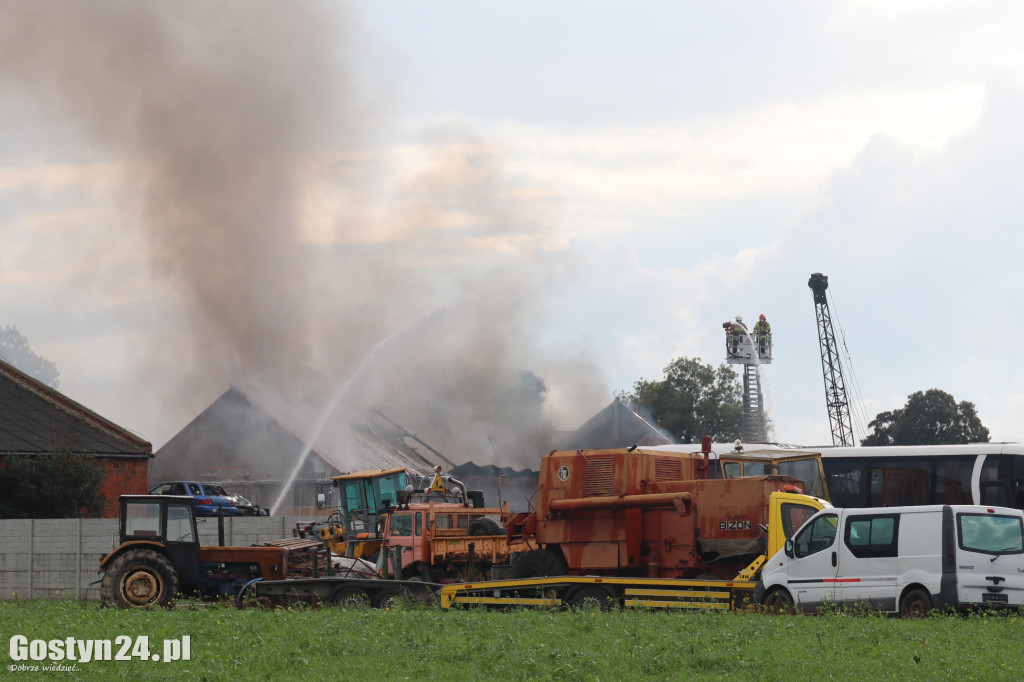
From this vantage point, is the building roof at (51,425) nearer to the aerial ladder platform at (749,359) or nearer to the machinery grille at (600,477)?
the machinery grille at (600,477)

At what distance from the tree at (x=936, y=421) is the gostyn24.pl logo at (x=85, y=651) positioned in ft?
297

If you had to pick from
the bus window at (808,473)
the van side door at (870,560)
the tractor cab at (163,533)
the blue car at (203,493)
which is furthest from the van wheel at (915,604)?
the blue car at (203,493)

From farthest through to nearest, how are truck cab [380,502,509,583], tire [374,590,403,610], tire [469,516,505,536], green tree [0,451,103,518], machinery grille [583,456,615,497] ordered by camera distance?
green tree [0,451,103,518], tire [469,516,505,536], truck cab [380,502,509,583], machinery grille [583,456,615,497], tire [374,590,403,610]

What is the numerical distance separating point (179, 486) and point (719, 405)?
6278 cm

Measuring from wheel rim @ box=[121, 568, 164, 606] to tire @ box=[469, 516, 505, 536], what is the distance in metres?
7.91

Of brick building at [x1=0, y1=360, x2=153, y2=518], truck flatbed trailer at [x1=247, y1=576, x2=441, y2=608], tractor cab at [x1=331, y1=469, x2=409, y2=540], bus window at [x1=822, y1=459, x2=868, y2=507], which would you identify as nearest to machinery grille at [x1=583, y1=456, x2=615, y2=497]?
truck flatbed trailer at [x1=247, y1=576, x2=441, y2=608]

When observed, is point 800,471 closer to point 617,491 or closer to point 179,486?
point 617,491

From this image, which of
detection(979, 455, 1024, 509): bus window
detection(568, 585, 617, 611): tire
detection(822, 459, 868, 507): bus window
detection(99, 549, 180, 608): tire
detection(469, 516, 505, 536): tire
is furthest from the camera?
detection(822, 459, 868, 507): bus window

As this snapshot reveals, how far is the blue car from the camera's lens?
133 feet

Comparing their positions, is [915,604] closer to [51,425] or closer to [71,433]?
[71,433]

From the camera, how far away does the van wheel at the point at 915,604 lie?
16.2 m

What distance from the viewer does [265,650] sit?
44.7ft

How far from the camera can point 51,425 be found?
43.5 m

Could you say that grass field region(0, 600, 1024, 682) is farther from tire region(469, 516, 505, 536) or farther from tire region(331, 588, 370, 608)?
tire region(469, 516, 505, 536)
